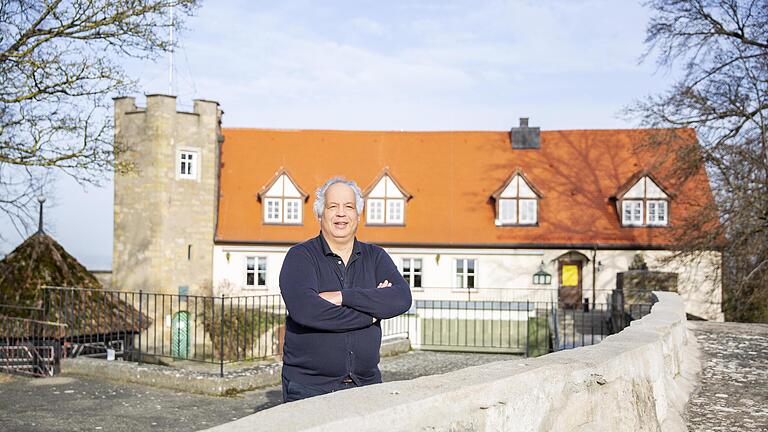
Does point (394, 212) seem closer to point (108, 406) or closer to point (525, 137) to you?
point (525, 137)

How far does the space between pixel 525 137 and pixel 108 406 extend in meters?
27.4

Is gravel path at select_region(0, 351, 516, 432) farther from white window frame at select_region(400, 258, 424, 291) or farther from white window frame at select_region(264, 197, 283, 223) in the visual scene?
white window frame at select_region(264, 197, 283, 223)

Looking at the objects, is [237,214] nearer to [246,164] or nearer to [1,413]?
[246,164]

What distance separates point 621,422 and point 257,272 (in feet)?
90.1

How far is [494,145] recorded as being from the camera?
34.1 meters

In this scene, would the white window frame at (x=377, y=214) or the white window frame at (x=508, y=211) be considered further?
the white window frame at (x=377, y=214)

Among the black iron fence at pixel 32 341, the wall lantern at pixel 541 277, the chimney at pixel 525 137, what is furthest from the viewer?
the chimney at pixel 525 137

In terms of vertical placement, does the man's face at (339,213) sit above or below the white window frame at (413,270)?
above

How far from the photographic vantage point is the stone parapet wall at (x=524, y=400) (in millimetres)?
2625

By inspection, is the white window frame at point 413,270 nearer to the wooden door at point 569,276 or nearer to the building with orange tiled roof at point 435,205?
the building with orange tiled roof at point 435,205

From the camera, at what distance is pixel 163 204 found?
29.9m

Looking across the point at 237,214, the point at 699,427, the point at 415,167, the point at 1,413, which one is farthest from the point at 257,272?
the point at 699,427

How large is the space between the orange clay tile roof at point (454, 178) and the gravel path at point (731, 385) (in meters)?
20.5

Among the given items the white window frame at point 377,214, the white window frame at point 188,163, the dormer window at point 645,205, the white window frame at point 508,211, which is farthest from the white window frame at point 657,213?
the white window frame at point 188,163
